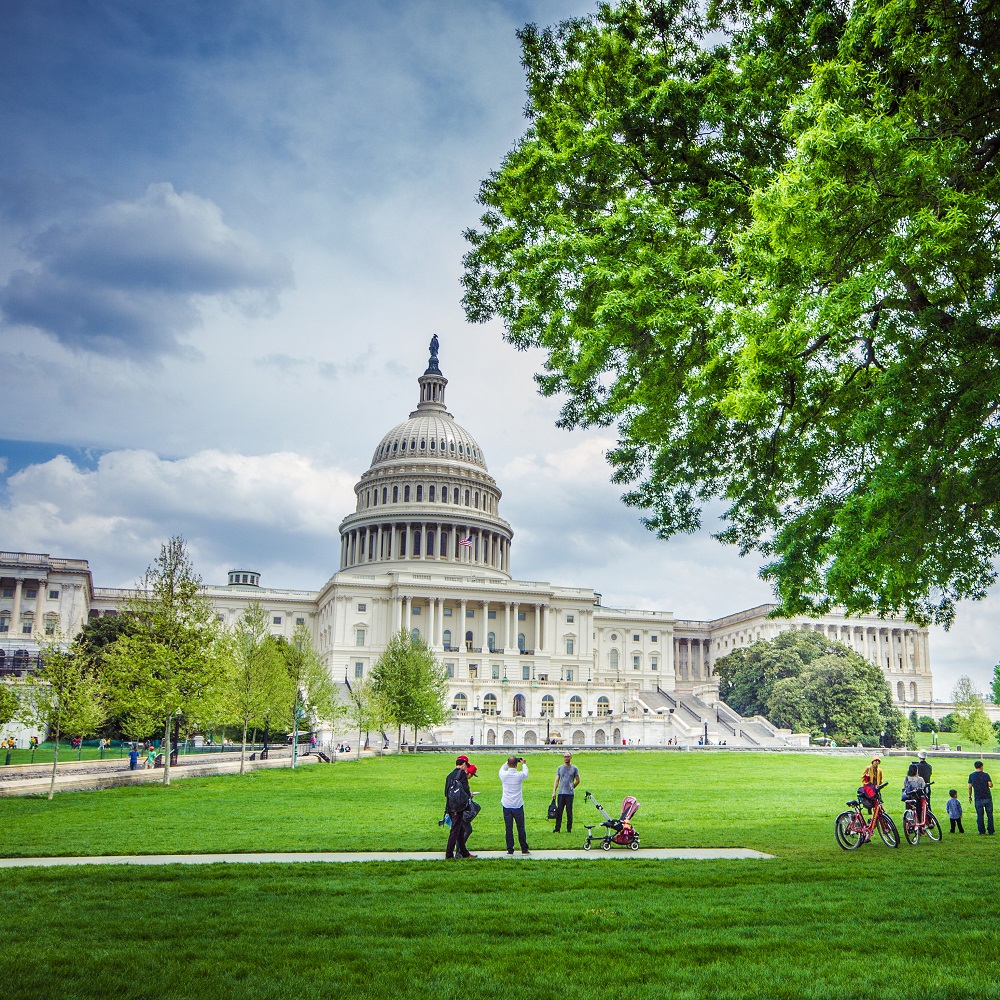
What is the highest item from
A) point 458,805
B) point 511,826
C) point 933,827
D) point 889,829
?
point 458,805

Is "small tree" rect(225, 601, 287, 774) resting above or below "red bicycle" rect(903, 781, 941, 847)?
above

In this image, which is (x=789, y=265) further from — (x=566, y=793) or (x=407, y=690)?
(x=407, y=690)

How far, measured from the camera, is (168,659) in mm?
35094

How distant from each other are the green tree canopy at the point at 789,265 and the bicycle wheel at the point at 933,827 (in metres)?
6.15

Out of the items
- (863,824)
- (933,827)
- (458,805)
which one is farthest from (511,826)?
(933,827)

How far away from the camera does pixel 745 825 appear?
22.1 metres

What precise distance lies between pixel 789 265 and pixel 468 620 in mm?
110204

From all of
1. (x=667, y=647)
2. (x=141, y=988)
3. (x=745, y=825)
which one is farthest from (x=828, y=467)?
(x=667, y=647)

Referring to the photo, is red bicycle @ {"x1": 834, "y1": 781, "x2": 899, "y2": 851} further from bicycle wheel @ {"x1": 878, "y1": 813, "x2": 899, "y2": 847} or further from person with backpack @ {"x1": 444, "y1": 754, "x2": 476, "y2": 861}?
person with backpack @ {"x1": 444, "y1": 754, "x2": 476, "y2": 861}

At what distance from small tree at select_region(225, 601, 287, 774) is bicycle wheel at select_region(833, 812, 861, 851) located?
2821cm

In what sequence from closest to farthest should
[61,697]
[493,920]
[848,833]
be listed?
[493,920] → [848,833] → [61,697]

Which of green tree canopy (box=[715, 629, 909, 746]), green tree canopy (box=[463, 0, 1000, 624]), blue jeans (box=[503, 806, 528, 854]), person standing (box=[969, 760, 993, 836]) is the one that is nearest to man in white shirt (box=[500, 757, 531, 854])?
blue jeans (box=[503, 806, 528, 854])

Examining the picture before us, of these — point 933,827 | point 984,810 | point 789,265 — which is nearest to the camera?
point 789,265

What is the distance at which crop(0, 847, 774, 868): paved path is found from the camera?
50.1ft
